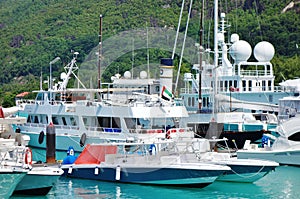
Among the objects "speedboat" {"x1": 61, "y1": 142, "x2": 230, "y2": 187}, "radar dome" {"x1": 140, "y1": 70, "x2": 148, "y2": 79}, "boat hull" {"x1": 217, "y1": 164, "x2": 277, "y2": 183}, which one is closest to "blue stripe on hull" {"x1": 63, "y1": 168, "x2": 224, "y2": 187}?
"speedboat" {"x1": 61, "y1": 142, "x2": 230, "y2": 187}

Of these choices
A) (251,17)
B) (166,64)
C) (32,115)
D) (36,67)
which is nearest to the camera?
(166,64)

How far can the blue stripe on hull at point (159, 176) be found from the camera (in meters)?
28.2

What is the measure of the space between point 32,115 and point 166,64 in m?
11.7

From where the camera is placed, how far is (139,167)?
28844mm

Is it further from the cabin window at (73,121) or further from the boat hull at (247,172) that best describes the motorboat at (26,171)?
the cabin window at (73,121)

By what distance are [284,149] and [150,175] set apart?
906 centimetres

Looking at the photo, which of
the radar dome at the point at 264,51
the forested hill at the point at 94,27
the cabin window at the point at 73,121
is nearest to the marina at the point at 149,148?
the cabin window at the point at 73,121

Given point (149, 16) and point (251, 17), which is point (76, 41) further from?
point (251, 17)

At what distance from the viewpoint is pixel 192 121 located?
42.9 meters

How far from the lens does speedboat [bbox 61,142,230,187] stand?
28.2 meters

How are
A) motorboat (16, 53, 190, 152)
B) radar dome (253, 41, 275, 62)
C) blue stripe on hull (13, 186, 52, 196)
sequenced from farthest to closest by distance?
radar dome (253, 41, 275, 62), motorboat (16, 53, 190, 152), blue stripe on hull (13, 186, 52, 196)

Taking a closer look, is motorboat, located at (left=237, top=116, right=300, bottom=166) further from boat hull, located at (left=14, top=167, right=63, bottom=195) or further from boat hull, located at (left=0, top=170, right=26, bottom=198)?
boat hull, located at (left=0, top=170, right=26, bottom=198)

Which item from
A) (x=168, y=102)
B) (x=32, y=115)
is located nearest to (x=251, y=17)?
(x=32, y=115)

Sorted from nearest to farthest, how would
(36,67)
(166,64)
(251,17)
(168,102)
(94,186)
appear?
1. (94,186)
2. (168,102)
3. (166,64)
4. (251,17)
5. (36,67)
